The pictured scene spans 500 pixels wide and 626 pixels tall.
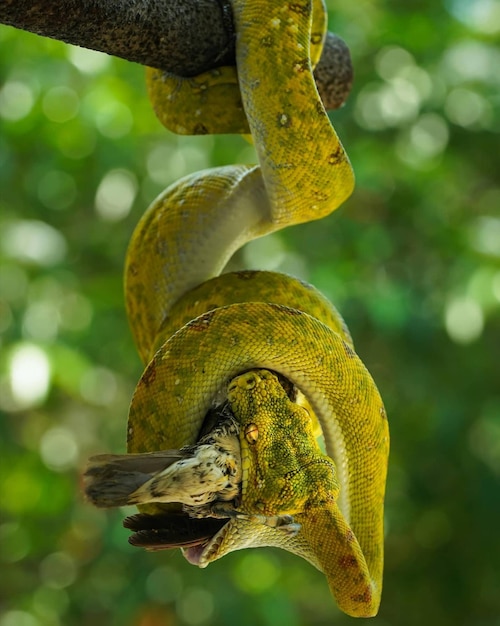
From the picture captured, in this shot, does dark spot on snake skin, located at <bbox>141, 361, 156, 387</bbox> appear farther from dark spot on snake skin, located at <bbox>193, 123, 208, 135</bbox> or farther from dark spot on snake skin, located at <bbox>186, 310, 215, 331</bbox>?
dark spot on snake skin, located at <bbox>193, 123, 208, 135</bbox>

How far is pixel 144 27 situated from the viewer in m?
0.84

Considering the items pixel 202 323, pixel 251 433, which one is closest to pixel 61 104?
pixel 202 323

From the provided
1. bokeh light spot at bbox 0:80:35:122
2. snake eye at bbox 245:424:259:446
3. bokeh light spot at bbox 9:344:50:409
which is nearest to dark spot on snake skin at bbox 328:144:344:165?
snake eye at bbox 245:424:259:446

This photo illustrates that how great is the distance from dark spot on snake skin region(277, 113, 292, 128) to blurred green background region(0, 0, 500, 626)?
137 cm

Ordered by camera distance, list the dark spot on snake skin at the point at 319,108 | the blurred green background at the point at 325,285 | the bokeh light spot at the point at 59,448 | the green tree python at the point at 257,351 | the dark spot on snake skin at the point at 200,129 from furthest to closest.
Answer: the bokeh light spot at the point at 59,448 < the blurred green background at the point at 325,285 < the dark spot on snake skin at the point at 200,129 < the dark spot on snake skin at the point at 319,108 < the green tree python at the point at 257,351

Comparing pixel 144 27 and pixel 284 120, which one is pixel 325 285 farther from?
pixel 144 27

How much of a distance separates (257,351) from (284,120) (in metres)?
0.28

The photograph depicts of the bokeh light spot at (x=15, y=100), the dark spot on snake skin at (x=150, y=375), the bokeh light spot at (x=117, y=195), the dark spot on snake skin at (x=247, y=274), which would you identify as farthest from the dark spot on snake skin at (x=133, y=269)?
the bokeh light spot at (x=117, y=195)

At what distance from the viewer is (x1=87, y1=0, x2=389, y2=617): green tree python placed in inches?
28.4

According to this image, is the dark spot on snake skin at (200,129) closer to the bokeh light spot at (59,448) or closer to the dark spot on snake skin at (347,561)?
the dark spot on snake skin at (347,561)

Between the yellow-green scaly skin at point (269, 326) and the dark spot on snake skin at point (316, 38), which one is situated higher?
the dark spot on snake skin at point (316, 38)

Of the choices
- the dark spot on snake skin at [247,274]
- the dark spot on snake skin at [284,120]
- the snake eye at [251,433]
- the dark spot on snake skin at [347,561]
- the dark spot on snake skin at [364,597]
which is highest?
the dark spot on snake skin at [284,120]

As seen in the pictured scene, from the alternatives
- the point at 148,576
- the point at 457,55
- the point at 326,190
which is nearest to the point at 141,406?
the point at 326,190

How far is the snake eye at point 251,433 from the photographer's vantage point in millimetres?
722
